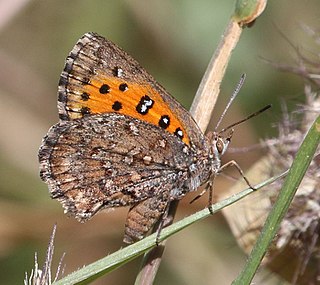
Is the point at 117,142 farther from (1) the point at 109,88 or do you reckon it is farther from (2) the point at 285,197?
(2) the point at 285,197

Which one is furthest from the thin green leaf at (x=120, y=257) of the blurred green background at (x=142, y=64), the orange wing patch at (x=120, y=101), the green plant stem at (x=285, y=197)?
the blurred green background at (x=142, y=64)

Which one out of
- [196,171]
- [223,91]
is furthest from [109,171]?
[223,91]

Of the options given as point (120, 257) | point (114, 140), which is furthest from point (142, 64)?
point (120, 257)

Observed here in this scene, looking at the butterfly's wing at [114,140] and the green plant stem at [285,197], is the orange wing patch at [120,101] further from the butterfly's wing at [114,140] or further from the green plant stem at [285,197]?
the green plant stem at [285,197]

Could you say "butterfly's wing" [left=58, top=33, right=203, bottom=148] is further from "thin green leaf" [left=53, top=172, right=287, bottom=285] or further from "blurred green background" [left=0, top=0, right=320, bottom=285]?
"blurred green background" [left=0, top=0, right=320, bottom=285]

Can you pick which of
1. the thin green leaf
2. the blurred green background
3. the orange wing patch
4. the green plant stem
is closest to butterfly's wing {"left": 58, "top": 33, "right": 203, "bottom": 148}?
the orange wing patch

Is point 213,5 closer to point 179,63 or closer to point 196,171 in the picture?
point 179,63

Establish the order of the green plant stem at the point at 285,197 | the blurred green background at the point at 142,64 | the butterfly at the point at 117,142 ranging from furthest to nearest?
the blurred green background at the point at 142,64 < the butterfly at the point at 117,142 < the green plant stem at the point at 285,197

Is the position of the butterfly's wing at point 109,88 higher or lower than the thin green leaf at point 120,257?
higher
